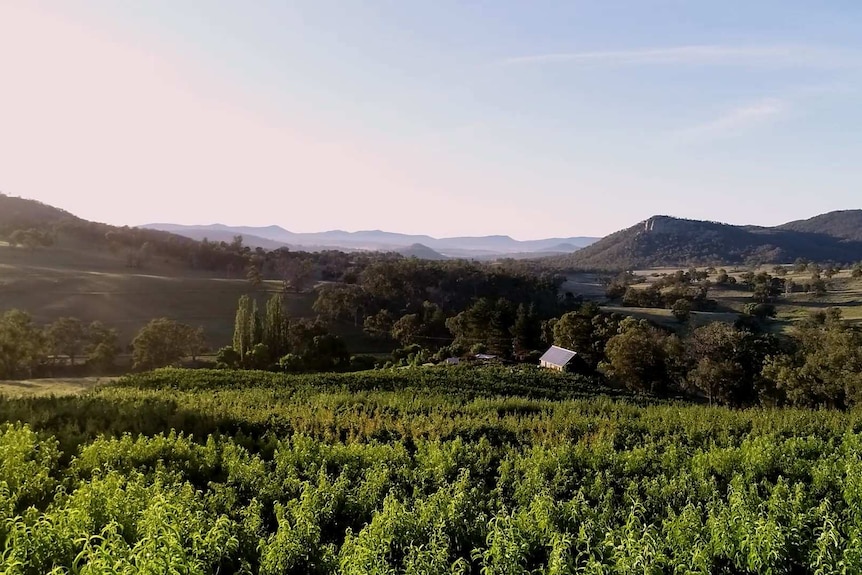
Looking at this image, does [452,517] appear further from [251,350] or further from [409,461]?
[251,350]

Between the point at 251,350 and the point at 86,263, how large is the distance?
213 ft

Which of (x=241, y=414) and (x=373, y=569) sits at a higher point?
(x=373, y=569)

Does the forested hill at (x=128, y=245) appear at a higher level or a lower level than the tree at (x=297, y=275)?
higher

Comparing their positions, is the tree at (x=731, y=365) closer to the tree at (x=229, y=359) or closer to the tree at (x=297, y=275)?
the tree at (x=229, y=359)

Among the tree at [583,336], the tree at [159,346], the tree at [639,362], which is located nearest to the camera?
the tree at [639,362]

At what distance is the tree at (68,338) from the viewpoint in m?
46.5

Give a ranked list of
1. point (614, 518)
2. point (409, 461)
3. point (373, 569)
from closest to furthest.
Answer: point (373, 569), point (614, 518), point (409, 461)

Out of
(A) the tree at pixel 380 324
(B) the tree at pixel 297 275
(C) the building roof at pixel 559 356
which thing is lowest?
(A) the tree at pixel 380 324

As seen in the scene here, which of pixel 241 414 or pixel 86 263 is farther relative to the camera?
pixel 86 263

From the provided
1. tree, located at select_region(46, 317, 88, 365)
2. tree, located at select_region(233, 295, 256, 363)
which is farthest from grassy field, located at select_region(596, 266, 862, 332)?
tree, located at select_region(46, 317, 88, 365)

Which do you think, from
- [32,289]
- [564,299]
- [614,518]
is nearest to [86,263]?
[32,289]

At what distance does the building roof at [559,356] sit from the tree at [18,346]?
36.6 meters

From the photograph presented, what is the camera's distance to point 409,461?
46.6ft

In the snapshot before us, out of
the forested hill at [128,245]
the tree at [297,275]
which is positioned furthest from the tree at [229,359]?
the forested hill at [128,245]
